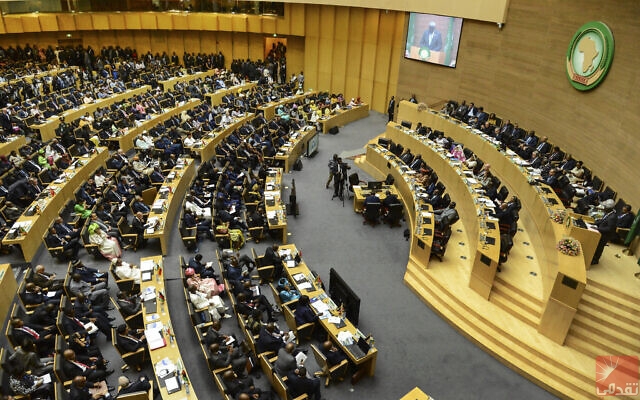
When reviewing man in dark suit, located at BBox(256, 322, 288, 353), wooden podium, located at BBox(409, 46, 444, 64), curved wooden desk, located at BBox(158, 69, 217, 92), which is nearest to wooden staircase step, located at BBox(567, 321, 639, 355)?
man in dark suit, located at BBox(256, 322, 288, 353)

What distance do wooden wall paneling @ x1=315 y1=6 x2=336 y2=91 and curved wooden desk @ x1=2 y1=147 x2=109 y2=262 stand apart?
49.2 ft

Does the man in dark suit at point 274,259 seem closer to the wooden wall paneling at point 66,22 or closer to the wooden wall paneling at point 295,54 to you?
the wooden wall paneling at point 295,54

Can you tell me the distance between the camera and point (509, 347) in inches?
325

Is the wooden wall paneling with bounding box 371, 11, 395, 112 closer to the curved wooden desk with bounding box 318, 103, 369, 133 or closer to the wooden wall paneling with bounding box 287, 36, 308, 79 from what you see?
the curved wooden desk with bounding box 318, 103, 369, 133

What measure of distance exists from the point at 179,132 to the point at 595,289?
1512 cm

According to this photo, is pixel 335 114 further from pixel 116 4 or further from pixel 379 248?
pixel 116 4

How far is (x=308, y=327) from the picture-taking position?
830 centimetres

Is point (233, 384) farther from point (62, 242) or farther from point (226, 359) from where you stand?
point (62, 242)

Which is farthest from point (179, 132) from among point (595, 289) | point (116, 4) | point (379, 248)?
point (116, 4)

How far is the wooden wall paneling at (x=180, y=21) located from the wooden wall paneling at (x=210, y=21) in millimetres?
1209

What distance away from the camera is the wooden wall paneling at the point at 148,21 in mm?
29438

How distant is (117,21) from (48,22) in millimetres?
4047

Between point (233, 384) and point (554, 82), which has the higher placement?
point (554, 82)

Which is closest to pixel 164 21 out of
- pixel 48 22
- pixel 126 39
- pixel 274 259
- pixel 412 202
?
pixel 126 39
